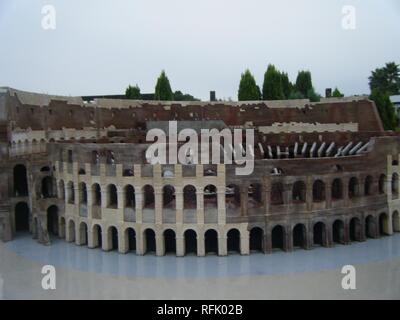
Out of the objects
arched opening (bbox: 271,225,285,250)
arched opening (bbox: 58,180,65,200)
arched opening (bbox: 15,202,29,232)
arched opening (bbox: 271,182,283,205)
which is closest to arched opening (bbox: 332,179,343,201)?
arched opening (bbox: 271,182,283,205)

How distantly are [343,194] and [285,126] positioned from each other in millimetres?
25151

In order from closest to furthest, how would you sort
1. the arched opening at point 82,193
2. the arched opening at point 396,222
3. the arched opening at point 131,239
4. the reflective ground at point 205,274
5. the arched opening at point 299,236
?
the reflective ground at point 205,274
the arched opening at point 299,236
the arched opening at point 131,239
the arched opening at point 82,193
the arched opening at point 396,222

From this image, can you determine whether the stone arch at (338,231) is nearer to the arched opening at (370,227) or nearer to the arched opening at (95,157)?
the arched opening at (370,227)

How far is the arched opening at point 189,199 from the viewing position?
33.7 m

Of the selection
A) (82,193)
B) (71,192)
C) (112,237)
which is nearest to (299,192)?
(112,237)

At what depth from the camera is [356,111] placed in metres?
58.3

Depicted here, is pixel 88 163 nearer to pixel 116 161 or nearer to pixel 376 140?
pixel 116 161

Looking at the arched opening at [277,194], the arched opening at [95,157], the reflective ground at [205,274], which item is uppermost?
the arched opening at [95,157]

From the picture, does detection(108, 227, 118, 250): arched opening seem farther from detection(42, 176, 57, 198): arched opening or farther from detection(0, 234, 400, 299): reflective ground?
detection(42, 176, 57, 198): arched opening

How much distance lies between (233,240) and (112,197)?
1087cm

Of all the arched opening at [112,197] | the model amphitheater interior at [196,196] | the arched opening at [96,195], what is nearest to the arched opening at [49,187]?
the model amphitheater interior at [196,196]

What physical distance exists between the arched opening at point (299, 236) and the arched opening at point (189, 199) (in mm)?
9029

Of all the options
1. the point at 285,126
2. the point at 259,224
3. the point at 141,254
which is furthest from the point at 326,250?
the point at 285,126

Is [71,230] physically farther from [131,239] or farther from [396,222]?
[396,222]
